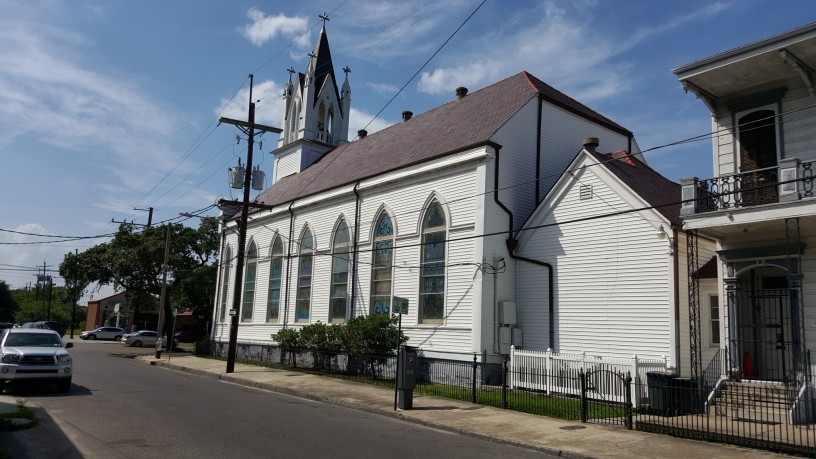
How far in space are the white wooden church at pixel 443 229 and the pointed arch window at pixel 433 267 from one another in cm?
Answer: 5

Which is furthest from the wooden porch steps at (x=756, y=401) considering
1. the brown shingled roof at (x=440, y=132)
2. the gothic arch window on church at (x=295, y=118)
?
the gothic arch window on church at (x=295, y=118)

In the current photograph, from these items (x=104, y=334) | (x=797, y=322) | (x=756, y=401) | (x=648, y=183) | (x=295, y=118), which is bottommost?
(x=104, y=334)

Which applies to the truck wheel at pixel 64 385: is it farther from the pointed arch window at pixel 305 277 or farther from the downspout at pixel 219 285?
the downspout at pixel 219 285

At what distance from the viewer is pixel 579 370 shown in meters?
17.2

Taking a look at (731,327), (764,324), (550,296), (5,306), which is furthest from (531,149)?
(5,306)

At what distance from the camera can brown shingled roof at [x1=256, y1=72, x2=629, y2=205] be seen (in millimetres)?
24031

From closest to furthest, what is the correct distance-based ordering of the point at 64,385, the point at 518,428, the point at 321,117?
the point at 518,428, the point at 64,385, the point at 321,117

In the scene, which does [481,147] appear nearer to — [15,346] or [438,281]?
[438,281]

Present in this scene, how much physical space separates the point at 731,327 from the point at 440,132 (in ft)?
50.7

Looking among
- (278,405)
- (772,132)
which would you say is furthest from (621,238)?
(278,405)

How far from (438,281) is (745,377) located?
1129 centimetres

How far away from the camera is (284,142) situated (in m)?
45.4

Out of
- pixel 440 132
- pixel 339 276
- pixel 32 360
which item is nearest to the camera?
pixel 32 360

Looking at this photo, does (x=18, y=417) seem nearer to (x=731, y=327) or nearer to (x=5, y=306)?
(x=731, y=327)
